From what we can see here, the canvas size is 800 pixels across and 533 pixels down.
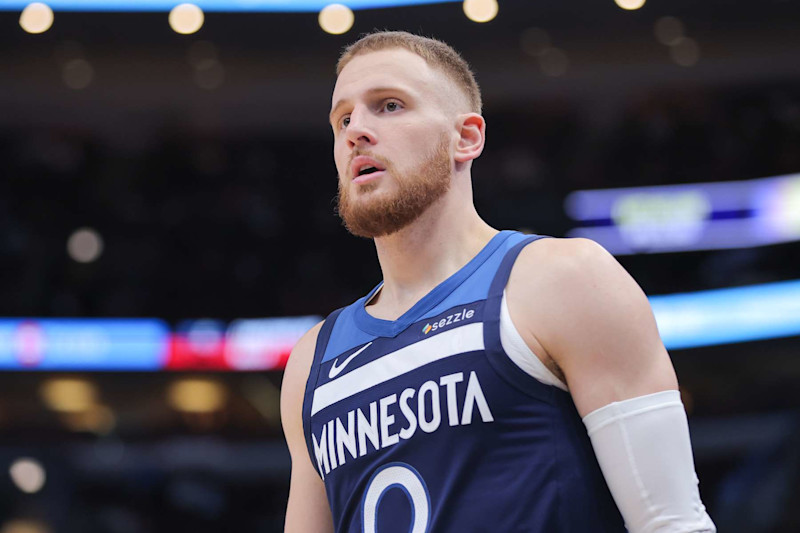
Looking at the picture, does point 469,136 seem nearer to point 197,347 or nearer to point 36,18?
point 36,18

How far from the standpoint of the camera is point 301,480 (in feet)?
6.64

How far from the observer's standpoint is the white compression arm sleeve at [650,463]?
1.50 metres

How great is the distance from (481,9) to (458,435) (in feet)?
26.2

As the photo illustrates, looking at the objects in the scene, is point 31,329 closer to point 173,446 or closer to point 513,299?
point 173,446

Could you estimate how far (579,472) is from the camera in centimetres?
157

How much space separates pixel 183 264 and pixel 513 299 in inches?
378

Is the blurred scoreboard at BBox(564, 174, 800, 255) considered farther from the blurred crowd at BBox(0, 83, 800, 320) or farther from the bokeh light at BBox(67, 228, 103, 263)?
the bokeh light at BBox(67, 228, 103, 263)

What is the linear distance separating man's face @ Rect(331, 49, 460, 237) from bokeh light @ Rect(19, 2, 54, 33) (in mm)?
7943

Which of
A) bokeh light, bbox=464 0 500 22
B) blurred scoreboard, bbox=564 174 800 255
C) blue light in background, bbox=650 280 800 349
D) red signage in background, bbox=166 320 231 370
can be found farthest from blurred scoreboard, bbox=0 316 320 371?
blue light in background, bbox=650 280 800 349

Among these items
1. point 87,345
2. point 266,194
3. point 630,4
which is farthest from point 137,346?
point 630,4

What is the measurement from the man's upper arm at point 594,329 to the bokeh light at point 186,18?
26.6 feet

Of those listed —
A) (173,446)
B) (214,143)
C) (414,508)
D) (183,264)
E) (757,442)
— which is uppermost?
(214,143)

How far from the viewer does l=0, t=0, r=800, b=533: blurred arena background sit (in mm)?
9555

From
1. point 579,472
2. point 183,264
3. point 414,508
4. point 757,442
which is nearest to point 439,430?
point 414,508
